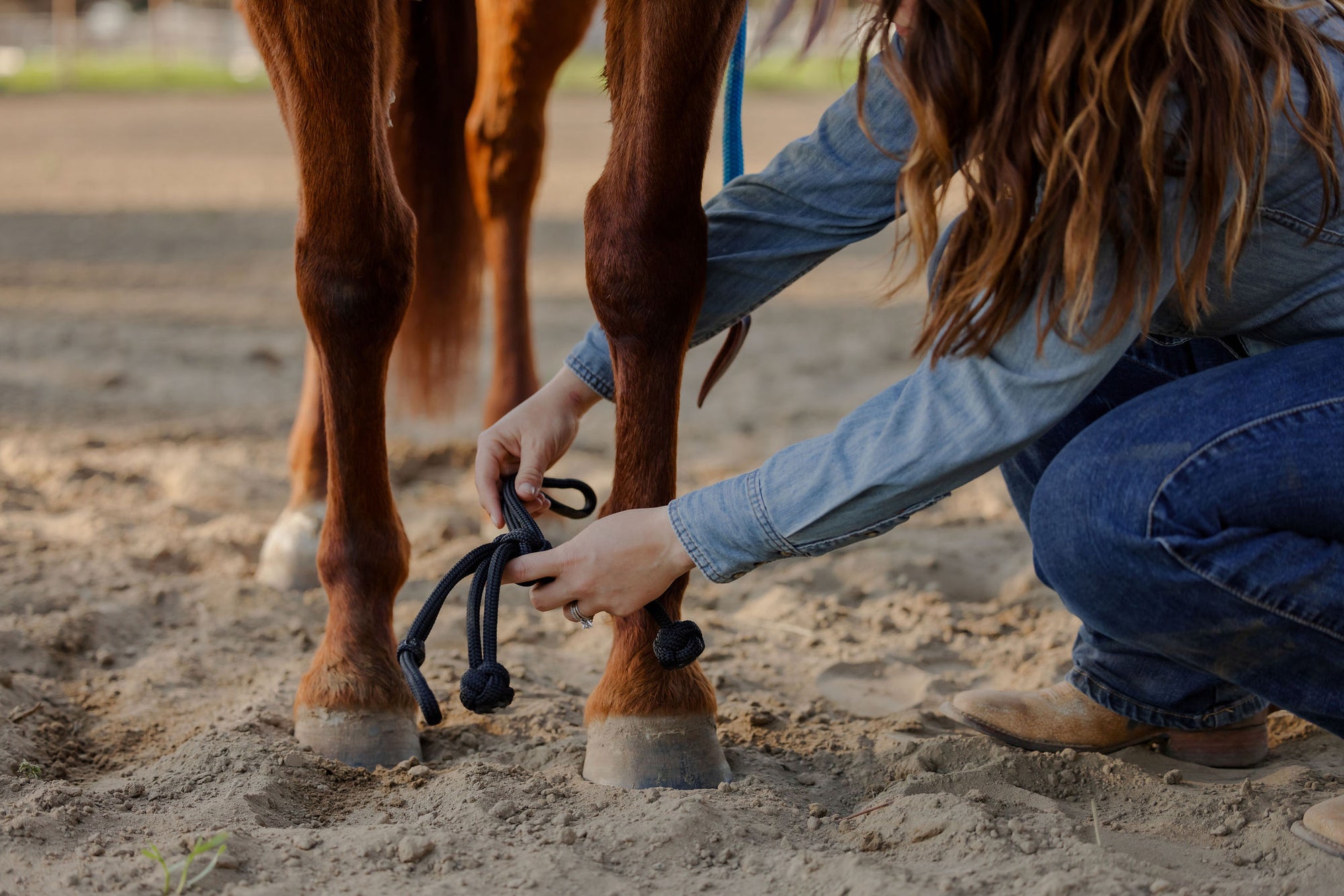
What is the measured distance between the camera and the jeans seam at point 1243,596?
1212mm

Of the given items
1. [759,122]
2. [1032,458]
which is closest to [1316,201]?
[1032,458]

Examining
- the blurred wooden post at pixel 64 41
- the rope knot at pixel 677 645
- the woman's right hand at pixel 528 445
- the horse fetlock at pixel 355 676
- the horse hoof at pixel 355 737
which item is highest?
the blurred wooden post at pixel 64 41

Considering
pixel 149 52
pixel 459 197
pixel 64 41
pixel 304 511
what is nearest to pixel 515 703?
pixel 304 511

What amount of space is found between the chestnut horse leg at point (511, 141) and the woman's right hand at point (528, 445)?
1.03 meters

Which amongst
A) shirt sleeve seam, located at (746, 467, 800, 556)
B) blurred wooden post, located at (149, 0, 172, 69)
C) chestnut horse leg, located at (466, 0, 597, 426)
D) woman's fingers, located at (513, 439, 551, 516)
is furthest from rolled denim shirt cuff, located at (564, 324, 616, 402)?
blurred wooden post, located at (149, 0, 172, 69)

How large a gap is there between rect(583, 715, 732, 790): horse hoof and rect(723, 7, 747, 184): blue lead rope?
73cm

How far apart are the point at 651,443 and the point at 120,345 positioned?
287cm

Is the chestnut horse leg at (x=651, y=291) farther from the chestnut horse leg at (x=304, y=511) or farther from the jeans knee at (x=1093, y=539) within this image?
the chestnut horse leg at (x=304, y=511)

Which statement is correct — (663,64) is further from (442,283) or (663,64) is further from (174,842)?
(442,283)

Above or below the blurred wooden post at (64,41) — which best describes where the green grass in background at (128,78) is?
below

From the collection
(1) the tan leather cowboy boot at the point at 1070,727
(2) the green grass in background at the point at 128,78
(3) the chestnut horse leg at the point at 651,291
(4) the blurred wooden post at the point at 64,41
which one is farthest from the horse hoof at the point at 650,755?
(4) the blurred wooden post at the point at 64,41

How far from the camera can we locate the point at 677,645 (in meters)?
1.36

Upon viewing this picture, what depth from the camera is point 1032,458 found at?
5.21ft

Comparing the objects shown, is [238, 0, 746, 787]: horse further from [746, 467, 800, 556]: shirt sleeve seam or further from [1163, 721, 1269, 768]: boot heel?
[1163, 721, 1269, 768]: boot heel
